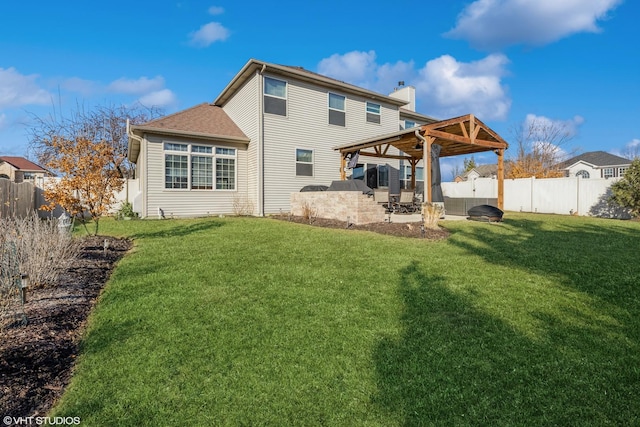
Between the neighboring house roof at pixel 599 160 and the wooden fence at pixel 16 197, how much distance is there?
40035 mm

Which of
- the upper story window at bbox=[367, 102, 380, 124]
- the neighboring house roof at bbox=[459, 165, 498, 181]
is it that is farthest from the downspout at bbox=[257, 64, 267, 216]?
the neighboring house roof at bbox=[459, 165, 498, 181]

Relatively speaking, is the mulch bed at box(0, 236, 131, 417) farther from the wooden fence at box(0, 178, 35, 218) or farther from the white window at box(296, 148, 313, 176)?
the white window at box(296, 148, 313, 176)

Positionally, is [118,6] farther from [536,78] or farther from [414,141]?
[536,78]

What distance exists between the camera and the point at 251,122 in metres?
13.9

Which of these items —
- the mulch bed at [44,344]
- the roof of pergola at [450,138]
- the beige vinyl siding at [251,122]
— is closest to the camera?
the mulch bed at [44,344]

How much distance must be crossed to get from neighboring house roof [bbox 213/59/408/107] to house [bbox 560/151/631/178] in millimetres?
26347

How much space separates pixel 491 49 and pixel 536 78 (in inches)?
167

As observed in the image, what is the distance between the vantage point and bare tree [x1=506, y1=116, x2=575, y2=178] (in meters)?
25.9

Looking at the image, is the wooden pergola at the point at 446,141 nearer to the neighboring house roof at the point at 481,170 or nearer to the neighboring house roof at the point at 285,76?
the neighboring house roof at the point at 285,76

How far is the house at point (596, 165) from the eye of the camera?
31984 mm

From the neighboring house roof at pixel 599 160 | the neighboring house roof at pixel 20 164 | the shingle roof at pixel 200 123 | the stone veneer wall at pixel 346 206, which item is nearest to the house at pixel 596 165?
the neighboring house roof at pixel 599 160

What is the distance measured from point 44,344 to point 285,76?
44.1 ft

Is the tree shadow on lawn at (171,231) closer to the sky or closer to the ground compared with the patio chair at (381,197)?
closer to the ground

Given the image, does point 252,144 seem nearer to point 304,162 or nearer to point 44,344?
point 304,162
